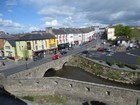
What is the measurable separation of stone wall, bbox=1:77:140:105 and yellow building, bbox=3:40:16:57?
88.2 feet

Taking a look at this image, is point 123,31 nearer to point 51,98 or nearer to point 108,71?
point 108,71

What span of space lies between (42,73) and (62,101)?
12.1 meters

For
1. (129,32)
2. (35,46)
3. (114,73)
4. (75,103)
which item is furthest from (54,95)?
(129,32)

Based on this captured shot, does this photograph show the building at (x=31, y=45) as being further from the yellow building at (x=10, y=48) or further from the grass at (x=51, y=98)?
the grass at (x=51, y=98)

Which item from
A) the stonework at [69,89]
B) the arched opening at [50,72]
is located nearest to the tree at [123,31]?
the arched opening at [50,72]

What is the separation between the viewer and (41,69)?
3488cm

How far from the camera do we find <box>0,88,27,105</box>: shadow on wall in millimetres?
21969

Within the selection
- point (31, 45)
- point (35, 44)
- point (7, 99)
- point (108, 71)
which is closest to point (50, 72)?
point (31, 45)

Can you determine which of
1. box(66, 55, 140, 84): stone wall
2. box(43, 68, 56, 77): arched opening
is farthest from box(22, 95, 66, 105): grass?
box(66, 55, 140, 84): stone wall

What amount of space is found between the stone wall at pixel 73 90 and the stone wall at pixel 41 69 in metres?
3.00

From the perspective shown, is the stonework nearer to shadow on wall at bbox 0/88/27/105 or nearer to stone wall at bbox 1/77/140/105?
stone wall at bbox 1/77/140/105

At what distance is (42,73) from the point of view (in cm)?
3528

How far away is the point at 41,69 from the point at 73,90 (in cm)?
1263

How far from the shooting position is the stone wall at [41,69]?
97.5ft
